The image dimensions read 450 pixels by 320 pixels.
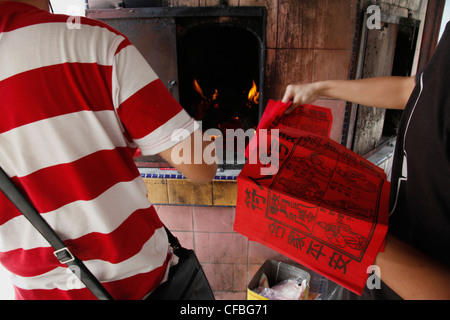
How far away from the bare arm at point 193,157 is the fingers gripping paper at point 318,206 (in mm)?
105

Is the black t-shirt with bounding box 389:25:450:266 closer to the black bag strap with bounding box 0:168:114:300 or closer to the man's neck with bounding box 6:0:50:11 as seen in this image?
the black bag strap with bounding box 0:168:114:300

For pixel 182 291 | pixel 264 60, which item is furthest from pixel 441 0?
pixel 182 291

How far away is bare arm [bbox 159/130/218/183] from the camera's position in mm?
632

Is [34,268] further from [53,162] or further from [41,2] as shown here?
[41,2]

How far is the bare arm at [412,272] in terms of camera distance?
510 millimetres

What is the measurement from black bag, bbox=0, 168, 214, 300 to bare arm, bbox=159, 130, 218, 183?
11.4 inches

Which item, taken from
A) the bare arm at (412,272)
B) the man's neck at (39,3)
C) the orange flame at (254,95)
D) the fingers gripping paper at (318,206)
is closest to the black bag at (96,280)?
the fingers gripping paper at (318,206)

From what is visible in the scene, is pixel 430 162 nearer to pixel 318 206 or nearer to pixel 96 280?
pixel 318 206

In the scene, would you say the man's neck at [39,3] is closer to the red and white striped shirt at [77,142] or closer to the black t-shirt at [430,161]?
the red and white striped shirt at [77,142]

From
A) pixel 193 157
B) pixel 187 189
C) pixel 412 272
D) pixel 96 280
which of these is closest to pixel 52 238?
pixel 96 280

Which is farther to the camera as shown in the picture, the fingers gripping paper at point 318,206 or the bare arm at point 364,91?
the bare arm at point 364,91

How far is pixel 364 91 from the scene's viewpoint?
3.29ft

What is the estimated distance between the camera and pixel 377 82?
3.26ft
